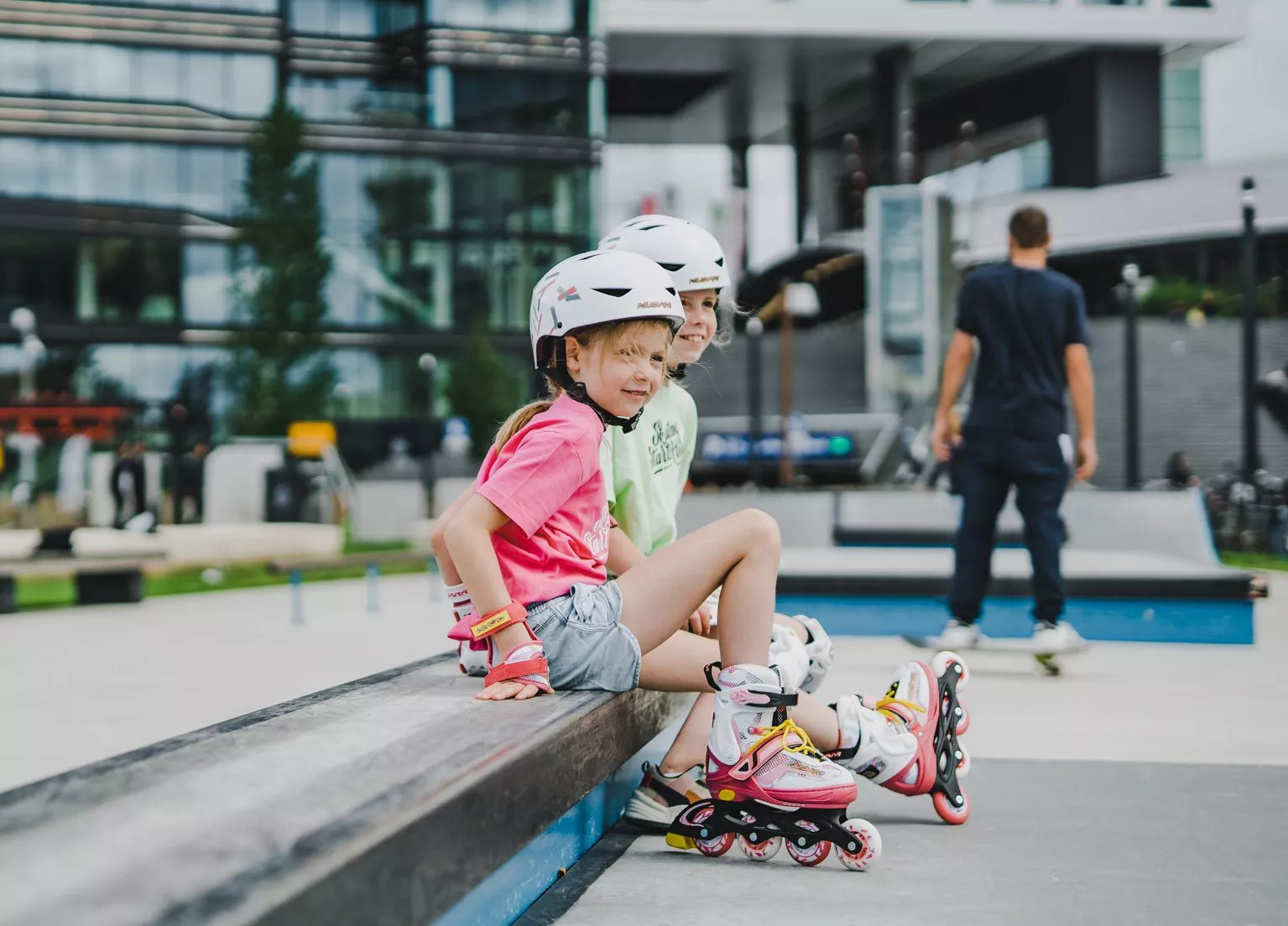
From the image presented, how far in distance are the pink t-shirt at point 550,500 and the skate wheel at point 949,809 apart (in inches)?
45.6

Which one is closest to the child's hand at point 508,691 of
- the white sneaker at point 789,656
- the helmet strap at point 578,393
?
the helmet strap at point 578,393

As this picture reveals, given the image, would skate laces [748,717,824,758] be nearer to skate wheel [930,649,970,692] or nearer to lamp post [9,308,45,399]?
skate wheel [930,649,970,692]

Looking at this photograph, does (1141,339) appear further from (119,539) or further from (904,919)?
(904,919)

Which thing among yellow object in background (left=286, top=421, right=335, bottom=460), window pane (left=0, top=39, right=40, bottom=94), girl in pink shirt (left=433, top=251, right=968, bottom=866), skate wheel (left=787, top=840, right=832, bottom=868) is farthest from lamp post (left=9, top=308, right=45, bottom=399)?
skate wheel (left=787, top=840, right=832, bottom=868)

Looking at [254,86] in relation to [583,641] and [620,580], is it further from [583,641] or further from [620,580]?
[583,641]

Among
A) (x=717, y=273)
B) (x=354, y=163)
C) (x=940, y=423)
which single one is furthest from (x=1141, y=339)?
(x=717, y=273)

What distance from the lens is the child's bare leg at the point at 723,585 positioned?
3.15 metres

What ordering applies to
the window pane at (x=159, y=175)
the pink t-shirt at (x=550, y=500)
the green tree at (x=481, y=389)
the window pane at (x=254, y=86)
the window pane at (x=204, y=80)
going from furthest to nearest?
1. the window pane at (x=254, y=86)
2. the window pane at (x=204, y=80)
3. the window pane at (x=159, y=175)
4. the green tree at (x=481, y=389)
5. the pink t-shirt at (x=550, y=500)

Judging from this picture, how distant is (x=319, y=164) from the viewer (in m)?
41.6

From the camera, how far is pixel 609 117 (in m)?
55.4

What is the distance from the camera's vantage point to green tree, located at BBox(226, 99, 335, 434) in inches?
1505

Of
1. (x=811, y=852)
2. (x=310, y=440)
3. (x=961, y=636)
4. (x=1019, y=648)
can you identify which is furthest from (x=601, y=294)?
(x=310, y=440)

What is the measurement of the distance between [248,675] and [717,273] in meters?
4.30

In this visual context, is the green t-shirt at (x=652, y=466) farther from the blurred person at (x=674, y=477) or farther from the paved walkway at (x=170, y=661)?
the paved walkway at (x=170, y=661)
